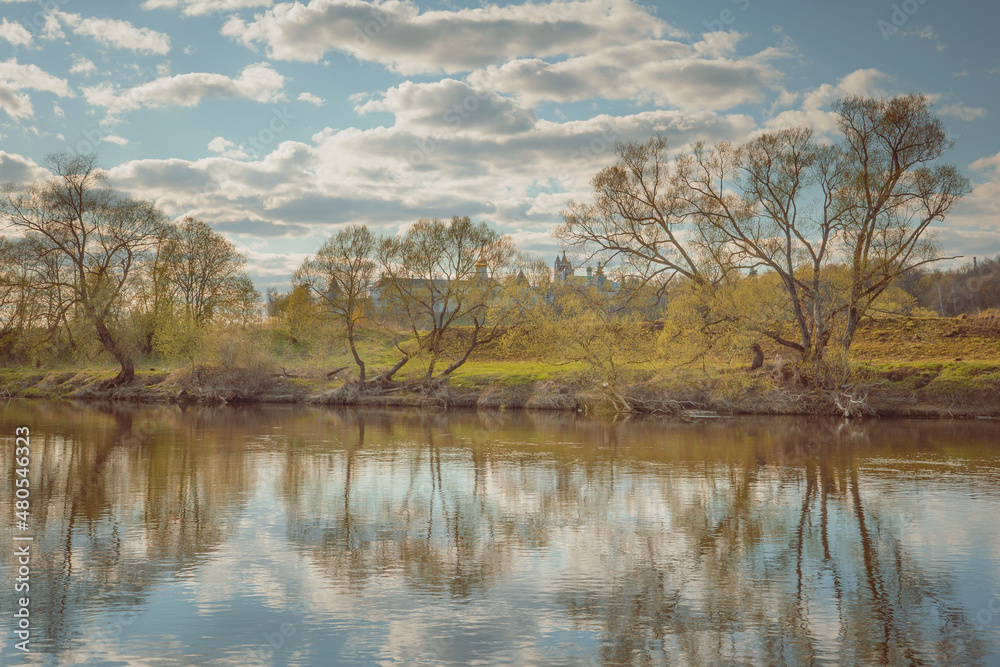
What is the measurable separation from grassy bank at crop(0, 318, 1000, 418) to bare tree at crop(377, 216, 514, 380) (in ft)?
9.24

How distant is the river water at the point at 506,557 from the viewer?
23.9 ft

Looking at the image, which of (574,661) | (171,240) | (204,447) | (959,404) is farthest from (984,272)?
(574,661)

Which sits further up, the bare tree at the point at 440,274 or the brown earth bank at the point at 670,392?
the bare tree at the point at 440,274

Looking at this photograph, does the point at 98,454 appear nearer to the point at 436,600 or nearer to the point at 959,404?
the point at 436,600

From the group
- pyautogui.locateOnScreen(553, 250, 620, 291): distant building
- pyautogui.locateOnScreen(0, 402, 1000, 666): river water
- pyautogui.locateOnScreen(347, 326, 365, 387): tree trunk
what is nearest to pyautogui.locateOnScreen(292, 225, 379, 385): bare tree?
pyautogui.locateOnScreen(347, 326, 365, 387): tree trunk

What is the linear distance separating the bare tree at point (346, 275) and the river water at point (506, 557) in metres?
22.6

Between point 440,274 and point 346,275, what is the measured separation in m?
5.53

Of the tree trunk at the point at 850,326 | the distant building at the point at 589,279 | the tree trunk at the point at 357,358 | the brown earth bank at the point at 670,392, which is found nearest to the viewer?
the brown earth bank at the point at 670,392

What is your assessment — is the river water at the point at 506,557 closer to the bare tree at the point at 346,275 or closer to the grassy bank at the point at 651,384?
the grassy bank at the point at 651,384

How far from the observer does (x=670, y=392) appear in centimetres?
3659

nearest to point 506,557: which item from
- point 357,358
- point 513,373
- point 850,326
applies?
point 850,326

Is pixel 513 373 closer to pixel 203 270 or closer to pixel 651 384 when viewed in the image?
pixel 651 384

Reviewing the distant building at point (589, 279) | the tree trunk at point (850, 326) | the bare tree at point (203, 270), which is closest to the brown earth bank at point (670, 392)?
the tree trunk at point (850, 326)

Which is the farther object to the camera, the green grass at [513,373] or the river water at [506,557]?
the green grass at [513,373]
